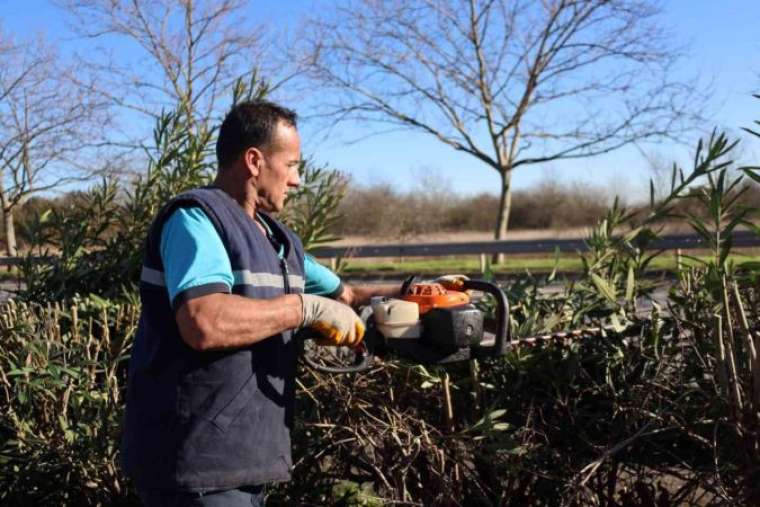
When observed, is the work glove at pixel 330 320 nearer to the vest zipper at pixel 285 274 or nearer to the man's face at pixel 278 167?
the vest zipper at pixel 285 274

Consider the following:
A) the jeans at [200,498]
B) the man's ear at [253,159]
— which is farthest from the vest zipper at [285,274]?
the jeans at [200,498]

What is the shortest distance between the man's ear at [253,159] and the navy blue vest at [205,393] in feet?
0.38

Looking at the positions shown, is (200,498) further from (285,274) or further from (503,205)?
(503,205)

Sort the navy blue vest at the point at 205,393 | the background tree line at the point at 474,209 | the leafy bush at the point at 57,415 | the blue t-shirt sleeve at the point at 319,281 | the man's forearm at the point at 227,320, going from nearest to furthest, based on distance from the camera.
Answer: the man's forearm at the point at 227,320 → the navy blue vest at the point at 205,393 → the blue t-shirt sleeve at the point at 319,281 → the leafy bush at the point at 57,415 → the background tree line at the point at 474,209

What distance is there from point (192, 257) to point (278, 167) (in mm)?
470

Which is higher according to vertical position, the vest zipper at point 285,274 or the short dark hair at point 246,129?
the short dark hair at point 246,129

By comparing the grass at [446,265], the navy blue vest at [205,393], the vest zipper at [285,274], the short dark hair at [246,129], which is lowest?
the grass at [446,265]

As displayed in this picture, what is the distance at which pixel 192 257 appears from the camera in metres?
2.10

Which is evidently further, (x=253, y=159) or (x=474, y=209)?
(x=474, y=209)

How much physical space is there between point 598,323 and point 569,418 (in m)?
0.39

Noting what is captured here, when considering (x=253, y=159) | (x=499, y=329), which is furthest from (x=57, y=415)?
(x=499, y=329)

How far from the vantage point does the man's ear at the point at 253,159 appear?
2.42 metres

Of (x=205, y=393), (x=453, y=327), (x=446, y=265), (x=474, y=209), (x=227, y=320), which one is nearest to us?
(x=227, y=320)

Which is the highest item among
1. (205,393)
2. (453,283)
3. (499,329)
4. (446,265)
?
(453,283)
